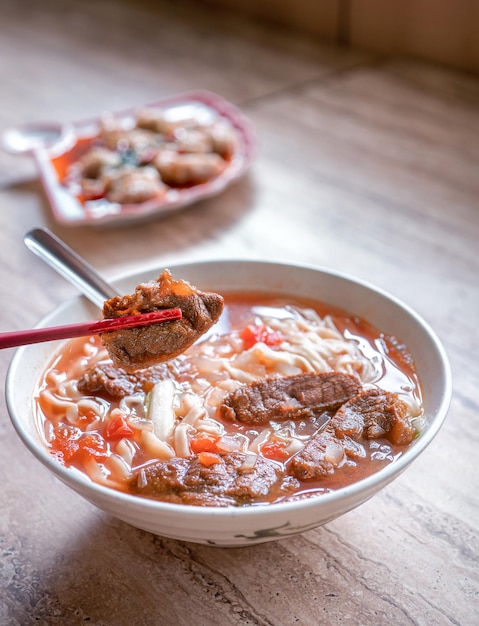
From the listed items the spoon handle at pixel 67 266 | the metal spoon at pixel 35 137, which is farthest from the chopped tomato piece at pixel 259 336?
the metal spoon at pixel 35 137

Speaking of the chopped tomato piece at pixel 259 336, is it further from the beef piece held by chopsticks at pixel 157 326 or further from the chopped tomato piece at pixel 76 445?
the chopped tomato piece at pixel 76 445

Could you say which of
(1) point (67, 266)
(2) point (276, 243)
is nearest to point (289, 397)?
(1) point (67, 266)

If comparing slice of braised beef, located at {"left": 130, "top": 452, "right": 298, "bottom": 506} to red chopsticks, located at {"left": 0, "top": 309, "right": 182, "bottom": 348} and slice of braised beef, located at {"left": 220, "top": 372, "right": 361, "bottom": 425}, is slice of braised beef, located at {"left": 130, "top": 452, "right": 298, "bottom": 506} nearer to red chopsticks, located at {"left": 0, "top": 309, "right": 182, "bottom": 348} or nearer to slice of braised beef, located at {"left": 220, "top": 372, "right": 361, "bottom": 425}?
slice of braised beef, located at {"left": 220, "top": 372, "right": 361, "bottom": 425}

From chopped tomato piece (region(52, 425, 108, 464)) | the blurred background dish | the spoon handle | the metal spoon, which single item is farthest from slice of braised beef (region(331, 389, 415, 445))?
the metal spoon

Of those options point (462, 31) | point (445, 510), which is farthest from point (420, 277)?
point (462, 31)

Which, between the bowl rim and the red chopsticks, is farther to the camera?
the red chopsticks

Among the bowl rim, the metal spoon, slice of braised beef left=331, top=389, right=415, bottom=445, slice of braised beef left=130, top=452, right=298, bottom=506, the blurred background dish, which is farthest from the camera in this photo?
the metal spoon

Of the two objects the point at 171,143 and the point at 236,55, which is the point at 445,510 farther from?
the point at 236,55
